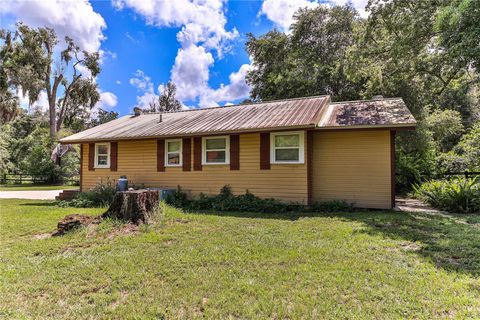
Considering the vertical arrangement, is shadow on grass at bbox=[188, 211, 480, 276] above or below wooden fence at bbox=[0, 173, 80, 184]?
below

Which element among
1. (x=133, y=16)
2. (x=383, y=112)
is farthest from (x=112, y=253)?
(x=133, y=16)

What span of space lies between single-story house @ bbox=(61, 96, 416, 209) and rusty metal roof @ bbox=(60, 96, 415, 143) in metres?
0.04

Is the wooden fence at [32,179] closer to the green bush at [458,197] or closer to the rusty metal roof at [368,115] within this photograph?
the rusty metal roof at [368,115]

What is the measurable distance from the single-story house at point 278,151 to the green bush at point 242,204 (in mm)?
266

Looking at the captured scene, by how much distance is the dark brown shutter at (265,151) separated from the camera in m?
9.41

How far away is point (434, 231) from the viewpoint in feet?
19.0

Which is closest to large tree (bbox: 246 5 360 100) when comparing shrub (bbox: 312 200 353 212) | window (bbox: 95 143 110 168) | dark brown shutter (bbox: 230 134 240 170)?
dark brown shutter (bbox: 230 134 240 170)

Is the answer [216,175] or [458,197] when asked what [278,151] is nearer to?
[216,175]

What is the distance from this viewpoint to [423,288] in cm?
321

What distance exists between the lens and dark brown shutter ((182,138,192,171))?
419 inches

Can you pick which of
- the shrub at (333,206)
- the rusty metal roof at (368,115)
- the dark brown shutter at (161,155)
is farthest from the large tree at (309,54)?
the dark brown shutter at (161,155)

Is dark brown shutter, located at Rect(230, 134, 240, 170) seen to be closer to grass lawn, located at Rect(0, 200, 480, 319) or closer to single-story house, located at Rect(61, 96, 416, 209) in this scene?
single-story house, located at Rect(61, 96, 416, 209)

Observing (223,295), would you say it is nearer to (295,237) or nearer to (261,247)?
(261,247)

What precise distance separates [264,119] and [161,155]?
4.49 meters
